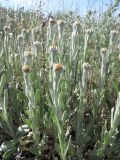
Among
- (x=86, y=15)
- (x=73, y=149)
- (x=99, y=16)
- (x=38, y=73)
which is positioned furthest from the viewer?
(x=99, y=16)

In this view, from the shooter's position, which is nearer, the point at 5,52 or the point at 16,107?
the point at 16,107

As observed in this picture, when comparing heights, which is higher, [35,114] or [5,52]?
[5,52]

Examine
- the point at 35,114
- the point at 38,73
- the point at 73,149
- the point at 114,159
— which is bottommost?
the point at 114,159

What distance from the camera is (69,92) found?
199 cm

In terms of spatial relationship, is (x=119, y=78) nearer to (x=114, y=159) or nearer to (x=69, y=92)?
(x=69, y=92)

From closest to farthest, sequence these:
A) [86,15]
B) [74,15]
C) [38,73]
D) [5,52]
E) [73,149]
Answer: [73,149] → [38,73] → [5,52] → [86,15] → [74,15]

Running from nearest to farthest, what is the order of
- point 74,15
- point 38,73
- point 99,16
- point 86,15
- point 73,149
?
point 73,149, point 38,73, point 86,15, point 99,16, point 74,15

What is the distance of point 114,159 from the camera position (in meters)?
1.75

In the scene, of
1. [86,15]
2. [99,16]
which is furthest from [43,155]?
[99,16]

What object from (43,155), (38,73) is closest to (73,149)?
(43,155)

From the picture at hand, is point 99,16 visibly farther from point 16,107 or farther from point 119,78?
point 16,107

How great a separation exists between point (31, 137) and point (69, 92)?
36 centimetres

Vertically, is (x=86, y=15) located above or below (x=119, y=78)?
above

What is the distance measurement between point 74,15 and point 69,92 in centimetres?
308
